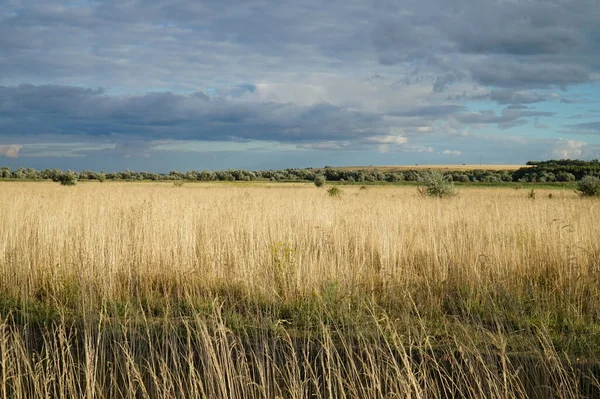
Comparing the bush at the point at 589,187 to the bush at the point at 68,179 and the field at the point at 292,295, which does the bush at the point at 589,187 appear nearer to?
the field at the point at 292,295

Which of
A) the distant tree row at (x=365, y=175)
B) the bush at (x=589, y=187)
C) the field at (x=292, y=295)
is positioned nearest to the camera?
the field at (x=292, y=295)

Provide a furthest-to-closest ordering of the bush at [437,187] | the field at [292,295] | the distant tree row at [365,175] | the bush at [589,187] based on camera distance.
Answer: the distant tree row at [365,175] < the bush at [589,187] < the bush at [437,187] < the field at [292,295]

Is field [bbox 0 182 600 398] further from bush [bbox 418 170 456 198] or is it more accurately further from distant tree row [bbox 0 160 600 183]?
distant tree row [bbox 0 160 600 183]

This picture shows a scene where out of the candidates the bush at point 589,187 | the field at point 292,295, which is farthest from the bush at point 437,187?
the field at point 292,295

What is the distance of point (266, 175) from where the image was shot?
94875 mm

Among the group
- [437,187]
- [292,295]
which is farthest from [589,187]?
[292,295]

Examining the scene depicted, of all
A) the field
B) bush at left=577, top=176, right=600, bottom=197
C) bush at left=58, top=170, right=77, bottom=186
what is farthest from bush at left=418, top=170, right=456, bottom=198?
bush at left=58, top=170, right=77, bottom=186

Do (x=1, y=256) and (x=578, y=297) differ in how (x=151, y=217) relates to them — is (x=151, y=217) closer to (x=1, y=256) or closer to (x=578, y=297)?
(x=1, y=256)

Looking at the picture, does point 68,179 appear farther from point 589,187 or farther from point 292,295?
point 292,295

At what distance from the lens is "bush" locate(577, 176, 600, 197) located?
29919 millimetres

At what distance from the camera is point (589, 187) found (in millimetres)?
30328

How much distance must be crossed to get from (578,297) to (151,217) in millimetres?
9164

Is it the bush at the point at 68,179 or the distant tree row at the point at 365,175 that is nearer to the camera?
the bush at the point at 68,179

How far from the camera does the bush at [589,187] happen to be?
29919 mm
